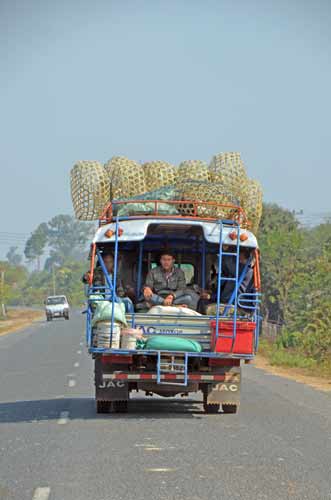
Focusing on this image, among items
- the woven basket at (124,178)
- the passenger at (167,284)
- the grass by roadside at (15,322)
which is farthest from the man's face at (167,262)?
the grass by roadside at (15,322)

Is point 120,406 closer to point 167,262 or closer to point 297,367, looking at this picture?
point 167,262

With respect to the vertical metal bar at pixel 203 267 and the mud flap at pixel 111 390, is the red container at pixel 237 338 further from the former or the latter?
the vertical metal bar at pixel 203 267

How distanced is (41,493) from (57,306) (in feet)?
232

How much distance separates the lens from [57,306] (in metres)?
78.8

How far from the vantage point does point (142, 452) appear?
10.8 meters

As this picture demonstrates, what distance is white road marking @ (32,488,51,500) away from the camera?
27.2ft

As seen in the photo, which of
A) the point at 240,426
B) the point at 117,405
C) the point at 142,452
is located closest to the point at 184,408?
the point at 117,405

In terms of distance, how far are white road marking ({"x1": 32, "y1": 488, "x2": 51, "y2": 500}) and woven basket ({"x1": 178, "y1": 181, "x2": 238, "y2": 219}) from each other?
7.30 m

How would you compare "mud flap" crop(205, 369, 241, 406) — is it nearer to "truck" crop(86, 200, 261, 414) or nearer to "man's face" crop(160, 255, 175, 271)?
"truck" crop(86, 200, 261, 414)

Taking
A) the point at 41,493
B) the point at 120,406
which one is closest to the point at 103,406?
the point at 120,406

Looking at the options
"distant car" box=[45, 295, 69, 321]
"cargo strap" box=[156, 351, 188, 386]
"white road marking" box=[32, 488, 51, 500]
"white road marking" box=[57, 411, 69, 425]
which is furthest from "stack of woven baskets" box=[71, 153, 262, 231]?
"distant car" box=[45, 295, 69, 321]

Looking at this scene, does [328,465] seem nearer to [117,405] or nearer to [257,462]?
[257,462]

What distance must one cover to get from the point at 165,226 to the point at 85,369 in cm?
1246

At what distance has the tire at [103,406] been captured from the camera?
15092 millimetres
